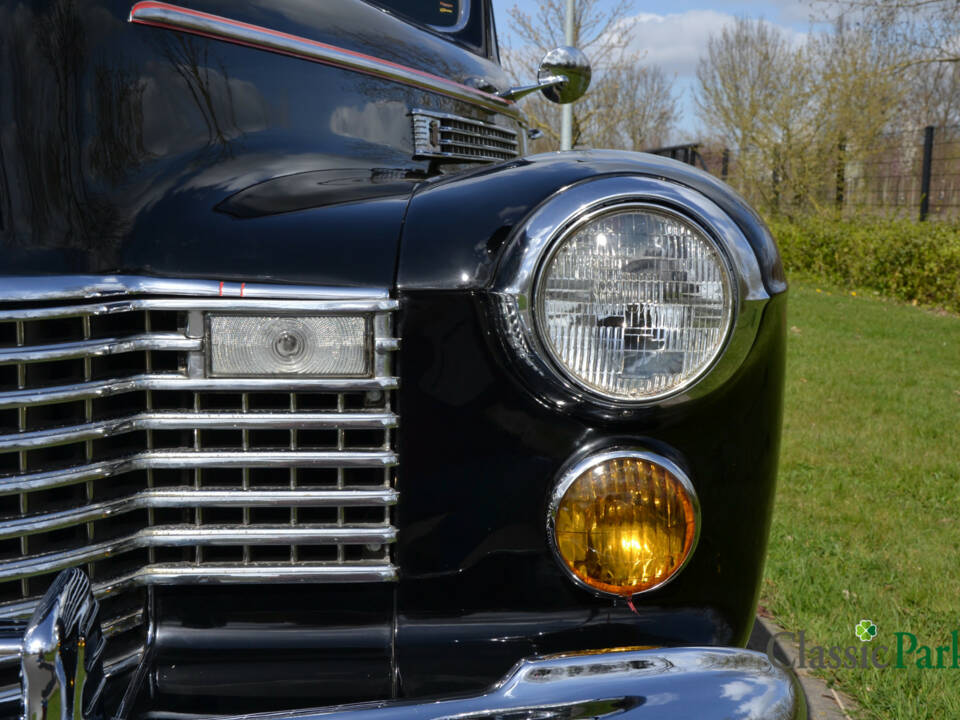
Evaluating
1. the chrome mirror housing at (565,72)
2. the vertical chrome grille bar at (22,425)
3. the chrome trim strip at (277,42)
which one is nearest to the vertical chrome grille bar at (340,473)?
the vertical chrome grille bar at (22,425)

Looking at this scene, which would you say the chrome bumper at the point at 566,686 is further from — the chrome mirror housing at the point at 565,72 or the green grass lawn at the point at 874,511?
the chrome mirror housing at the point at 565,72

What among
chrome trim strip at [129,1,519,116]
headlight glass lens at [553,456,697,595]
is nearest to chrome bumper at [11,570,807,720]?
headlight glass lens at [553,456,697,595]

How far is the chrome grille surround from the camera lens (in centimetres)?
118

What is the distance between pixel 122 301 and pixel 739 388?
89cm

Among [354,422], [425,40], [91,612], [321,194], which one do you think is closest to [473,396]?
[354,422]

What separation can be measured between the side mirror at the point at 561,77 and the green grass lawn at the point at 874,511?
1850mm

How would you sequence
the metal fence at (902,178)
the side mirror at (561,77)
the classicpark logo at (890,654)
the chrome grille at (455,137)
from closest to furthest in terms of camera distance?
the chrome grille at (455,137) → the classicpark logo at (890,654) → the side mirror at (561,77) → the metal fence at (902,178)

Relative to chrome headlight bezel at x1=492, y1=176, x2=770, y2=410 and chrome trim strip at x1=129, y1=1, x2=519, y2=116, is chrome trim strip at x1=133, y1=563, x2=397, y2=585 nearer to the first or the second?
chrome headlight bezel at x1=492, y1=176, x2=770, y2=410

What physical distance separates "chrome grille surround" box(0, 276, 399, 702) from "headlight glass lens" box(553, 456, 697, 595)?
0.87ft

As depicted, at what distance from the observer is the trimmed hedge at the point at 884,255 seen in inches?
364

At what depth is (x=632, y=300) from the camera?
1.22 m

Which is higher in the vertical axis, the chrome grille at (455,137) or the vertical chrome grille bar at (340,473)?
the chrome grille at (455,137)

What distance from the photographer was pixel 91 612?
1.05m

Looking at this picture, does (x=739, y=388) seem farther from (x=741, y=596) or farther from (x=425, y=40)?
(x=425, y=40)
